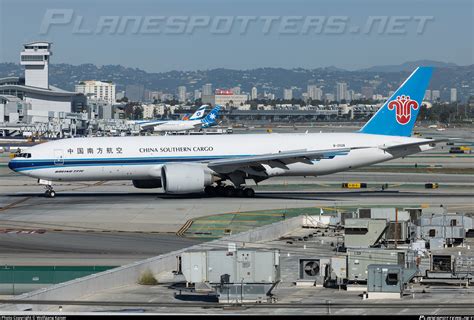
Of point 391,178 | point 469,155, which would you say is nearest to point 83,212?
point 391,178

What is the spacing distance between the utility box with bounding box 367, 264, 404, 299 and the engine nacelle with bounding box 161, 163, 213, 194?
35.1 m

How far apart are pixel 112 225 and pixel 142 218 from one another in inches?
119

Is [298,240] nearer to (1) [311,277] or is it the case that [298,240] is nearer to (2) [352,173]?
(1) [311,277]

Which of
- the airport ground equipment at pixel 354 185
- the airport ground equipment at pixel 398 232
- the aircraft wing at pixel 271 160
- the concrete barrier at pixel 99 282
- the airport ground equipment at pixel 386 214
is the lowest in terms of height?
the concrete barrier at pixel 99 282

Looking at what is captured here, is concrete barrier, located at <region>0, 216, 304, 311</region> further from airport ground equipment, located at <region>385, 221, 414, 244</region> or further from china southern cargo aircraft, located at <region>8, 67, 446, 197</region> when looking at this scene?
china southern cargo aircraft, located at <region>8, 67, 446, 197</region>

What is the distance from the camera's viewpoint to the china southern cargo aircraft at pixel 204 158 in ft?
212

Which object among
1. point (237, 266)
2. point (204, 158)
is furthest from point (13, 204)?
point (237, 266)

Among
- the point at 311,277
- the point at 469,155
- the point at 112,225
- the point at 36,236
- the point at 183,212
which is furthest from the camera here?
the point at 469,155

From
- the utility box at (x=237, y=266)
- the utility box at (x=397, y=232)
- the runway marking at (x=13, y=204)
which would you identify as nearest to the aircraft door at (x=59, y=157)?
the runway marking at (x=13, y=204)

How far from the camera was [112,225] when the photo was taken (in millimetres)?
53719

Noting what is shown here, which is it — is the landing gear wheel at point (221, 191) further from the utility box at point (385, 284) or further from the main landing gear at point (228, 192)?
the utility box at point (385, 284)

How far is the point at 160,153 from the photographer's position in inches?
2601

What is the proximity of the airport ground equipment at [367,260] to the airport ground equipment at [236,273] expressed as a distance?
125 inches

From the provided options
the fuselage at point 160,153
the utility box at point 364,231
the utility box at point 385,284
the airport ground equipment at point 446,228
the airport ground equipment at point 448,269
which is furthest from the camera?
the fuselage at point 160,153
